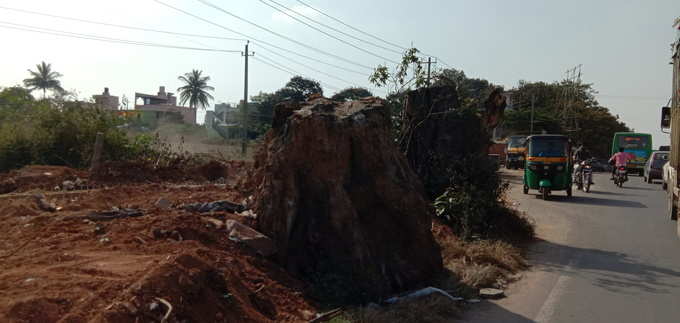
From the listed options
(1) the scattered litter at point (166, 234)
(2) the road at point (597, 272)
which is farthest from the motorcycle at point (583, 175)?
(1) the scattered litter at point (166, 234)

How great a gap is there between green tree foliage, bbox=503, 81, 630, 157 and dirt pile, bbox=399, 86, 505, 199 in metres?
42.2

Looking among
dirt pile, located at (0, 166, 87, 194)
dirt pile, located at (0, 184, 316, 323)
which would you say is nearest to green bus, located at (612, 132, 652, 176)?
dirt pile, located at (0, 166, 87, 194)

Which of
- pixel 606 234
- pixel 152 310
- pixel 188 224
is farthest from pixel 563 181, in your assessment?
pixel 152 310

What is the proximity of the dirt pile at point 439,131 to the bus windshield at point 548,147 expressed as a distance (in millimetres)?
6656

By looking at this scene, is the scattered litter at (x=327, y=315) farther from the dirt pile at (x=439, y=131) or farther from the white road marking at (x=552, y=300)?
the dirt pile at (x=439, y=131)

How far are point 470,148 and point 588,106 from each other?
55.5 meters

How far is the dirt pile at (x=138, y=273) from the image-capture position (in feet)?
14.7

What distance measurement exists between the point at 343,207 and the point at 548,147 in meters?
13.6

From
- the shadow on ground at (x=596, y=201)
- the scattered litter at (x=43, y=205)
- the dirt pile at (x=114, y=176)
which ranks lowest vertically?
the shadow on ground at (x=596, y=201)

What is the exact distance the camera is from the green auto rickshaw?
18.1m

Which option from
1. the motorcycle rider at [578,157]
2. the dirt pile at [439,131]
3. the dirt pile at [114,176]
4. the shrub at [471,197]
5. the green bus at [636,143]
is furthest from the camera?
the green bus at [636,143]

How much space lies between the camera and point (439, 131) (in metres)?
11.9

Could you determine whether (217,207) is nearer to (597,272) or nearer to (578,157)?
(597,272)

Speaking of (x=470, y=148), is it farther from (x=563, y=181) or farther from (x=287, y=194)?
(x=563, y=181)
